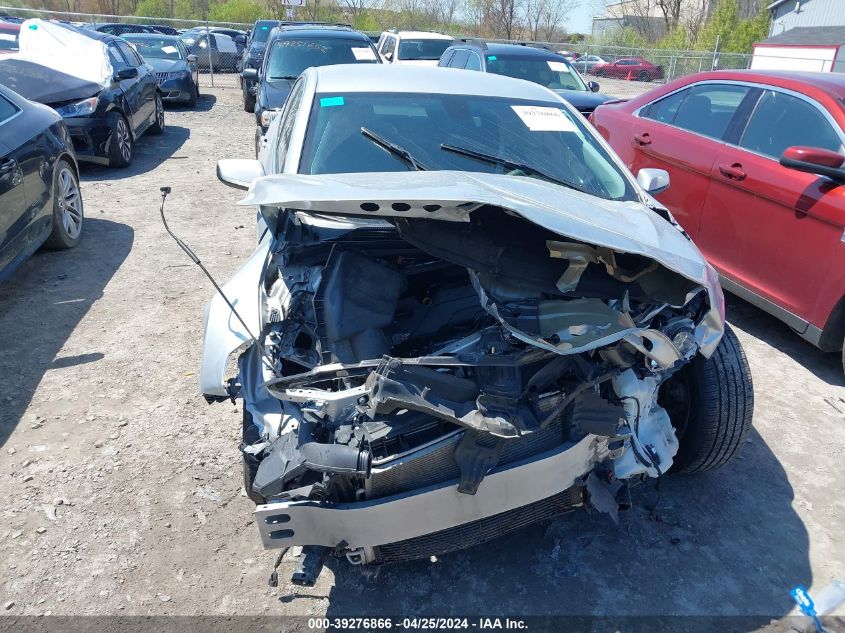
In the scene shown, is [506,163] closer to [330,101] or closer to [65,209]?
[330,101]

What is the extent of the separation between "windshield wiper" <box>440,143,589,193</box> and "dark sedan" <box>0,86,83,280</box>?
3380mm

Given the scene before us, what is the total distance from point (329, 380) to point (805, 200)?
3.39 metres

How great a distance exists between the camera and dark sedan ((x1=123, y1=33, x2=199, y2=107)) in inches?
523

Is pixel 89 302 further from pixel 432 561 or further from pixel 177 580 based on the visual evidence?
pixel 432 561

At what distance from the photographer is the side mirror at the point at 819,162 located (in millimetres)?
3822

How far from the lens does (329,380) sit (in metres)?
2.37

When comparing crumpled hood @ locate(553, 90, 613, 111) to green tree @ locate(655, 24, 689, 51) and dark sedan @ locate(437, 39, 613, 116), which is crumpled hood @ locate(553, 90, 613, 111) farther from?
green tree @ locate(655, 24, 689, 51)

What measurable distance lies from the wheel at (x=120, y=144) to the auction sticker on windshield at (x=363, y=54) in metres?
3.33

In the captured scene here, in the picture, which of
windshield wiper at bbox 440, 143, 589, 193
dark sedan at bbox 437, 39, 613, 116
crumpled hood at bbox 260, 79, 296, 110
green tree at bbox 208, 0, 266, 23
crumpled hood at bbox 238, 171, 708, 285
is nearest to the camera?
crumpled hood at bbox 238, 171, 708, 285

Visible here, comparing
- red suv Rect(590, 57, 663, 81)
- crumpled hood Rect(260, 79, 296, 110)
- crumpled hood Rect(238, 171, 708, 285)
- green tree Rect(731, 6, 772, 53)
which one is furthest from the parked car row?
green tree Rect(731, 6, 772, 53)

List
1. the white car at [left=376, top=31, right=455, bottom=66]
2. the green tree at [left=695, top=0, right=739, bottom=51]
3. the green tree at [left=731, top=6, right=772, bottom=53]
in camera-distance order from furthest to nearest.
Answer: the green tree at [left=695, top=0, right=739, bottom=51], the green tree at [left=731, top=6, right=772, bottom=53], the white car at [left=376, top=31, right=455, bottom=66]

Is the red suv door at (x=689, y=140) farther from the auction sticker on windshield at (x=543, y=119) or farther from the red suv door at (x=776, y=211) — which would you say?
the auction sticker on windshield at (x=543, y=119)

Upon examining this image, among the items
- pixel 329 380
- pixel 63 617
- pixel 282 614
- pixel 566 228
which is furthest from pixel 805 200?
pixel 63 617

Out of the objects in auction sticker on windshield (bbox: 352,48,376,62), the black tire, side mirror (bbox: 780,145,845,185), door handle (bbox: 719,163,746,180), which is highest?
auction sticker on windshield (bbox: 352,48,376,62)
